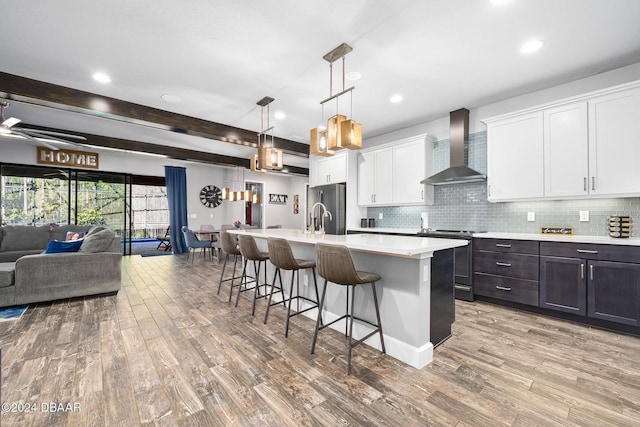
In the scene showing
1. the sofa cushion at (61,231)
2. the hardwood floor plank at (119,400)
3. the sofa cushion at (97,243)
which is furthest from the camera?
the sofa cushion at (61,231)

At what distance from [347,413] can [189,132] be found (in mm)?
4562

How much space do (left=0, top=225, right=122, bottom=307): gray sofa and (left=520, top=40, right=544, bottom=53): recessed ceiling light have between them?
543cm

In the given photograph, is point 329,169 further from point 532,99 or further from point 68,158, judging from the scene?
point 68,158

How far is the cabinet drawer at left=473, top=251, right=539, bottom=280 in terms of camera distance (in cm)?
313

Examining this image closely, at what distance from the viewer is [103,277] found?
3.71 m

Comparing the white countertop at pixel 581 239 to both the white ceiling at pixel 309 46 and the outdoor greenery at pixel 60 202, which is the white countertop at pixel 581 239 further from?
the outdoor greenery at pixel 60 202

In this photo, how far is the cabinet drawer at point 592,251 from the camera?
2570mm

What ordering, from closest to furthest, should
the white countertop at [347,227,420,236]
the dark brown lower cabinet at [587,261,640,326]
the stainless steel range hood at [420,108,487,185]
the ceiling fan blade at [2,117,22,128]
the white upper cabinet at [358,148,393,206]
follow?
the dark brown lower cabinet at [587,261,640,326]
the ceiling fan blade at [2,117,22,128]
the stainless steel range hood at [420,108,487,185]
the white countertop at [347,227,420,236]
the white upper cabinet at [358,148,393,206]

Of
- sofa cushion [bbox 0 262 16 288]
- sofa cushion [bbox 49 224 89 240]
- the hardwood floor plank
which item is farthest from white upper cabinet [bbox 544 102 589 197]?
sofa cushion [bbox 49 224 89 240]

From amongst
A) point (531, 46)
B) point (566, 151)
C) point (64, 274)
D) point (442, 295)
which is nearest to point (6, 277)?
point (64, 274)

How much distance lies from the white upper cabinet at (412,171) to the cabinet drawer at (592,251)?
1746 millimetres

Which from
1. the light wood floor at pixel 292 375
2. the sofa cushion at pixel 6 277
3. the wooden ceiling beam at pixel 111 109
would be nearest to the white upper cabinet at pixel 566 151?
the light wood floor at pixel 292 375

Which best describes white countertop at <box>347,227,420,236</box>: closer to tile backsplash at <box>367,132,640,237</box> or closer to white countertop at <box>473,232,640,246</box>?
tile backsplash at <box>367,132,640,237</box>

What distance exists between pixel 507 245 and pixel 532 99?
6.49 feet
